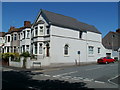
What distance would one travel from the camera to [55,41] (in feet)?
84.5

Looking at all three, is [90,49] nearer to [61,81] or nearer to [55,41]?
[55,41]

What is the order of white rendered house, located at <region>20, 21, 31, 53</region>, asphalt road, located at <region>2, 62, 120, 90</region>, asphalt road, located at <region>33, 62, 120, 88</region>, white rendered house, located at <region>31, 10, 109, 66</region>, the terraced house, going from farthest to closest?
white rendered house, located at <region>20, 21, 31, 53</region>
the terraced house
white rendered house, located at <region>31, 10, 109, 66</region>
asphalt road, located at <region>33, 62, 120, 88</region>
asphalt road, located at <region>2, 62, 120, 90</region>

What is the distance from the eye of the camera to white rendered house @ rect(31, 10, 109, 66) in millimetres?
A: 25375

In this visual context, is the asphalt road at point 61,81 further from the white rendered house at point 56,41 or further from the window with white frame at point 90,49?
the window with white frame at point 90,49

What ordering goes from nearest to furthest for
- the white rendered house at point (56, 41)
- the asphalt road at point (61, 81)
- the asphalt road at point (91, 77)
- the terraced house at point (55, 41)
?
1. the asphalt road at point (61, 81)
2. the asphalt road at point (91, 77)
3. the white rendered house at point (56, 41)
4. the terraced house at point (55, 41)

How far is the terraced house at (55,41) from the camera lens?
2555cm

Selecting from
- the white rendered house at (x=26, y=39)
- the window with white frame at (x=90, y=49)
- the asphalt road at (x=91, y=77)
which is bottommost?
the asphalt road at (x=91, y=77)

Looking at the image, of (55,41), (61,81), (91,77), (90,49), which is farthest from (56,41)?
(61,81)

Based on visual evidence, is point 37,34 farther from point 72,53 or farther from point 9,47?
point 9,47

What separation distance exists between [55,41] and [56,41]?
23 centimetres

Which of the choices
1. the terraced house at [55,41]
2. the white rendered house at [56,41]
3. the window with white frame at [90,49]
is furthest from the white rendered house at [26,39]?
the window with white frame at [90,49]

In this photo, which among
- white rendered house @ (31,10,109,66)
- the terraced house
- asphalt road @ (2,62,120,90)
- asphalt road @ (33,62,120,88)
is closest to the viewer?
asphalt road @ (2,62,120,90)

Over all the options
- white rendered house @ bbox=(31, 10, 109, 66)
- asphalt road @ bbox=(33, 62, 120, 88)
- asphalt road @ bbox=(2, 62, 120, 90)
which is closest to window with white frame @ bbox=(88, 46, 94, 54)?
white rendered house @ bbox=(31, 10, 109, 66)

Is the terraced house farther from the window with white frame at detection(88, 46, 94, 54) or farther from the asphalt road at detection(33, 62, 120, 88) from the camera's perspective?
the asphalt road at detection(33, 62, 120, 88)
